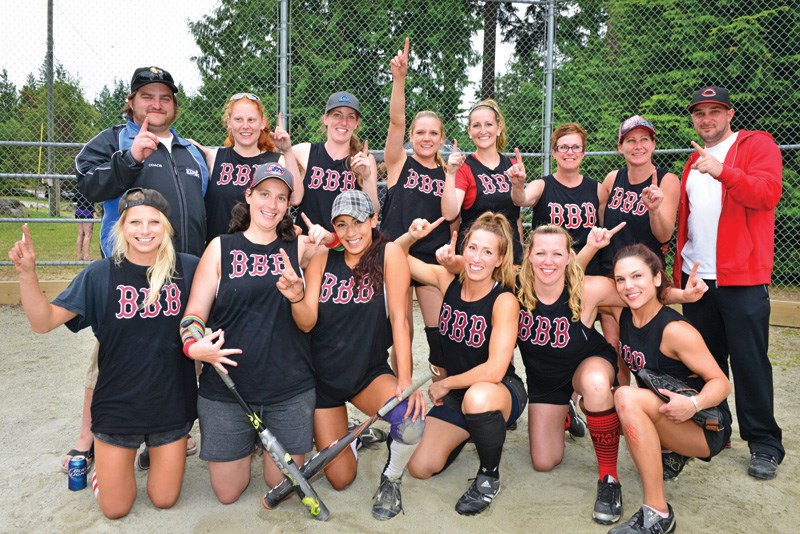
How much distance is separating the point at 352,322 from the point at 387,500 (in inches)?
35.5

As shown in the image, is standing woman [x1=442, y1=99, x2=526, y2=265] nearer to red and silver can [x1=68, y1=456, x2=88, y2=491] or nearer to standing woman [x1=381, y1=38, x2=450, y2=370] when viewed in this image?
standing woman [x1=381, y1=38, x2=450, y2=370]

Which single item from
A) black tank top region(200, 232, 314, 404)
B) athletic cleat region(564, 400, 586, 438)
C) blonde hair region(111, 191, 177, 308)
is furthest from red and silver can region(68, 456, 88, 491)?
athletic cleat region(564, 400, 586, 438)

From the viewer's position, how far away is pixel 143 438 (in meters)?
2.97

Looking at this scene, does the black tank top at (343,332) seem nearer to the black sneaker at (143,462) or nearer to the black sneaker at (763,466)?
the black sneaker at (143,462)

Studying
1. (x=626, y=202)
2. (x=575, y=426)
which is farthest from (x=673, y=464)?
(x=626, y=202)

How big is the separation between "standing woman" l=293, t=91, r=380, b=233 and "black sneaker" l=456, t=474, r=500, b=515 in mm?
1768

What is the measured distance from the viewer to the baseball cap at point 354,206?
Answer: 10.3 feet

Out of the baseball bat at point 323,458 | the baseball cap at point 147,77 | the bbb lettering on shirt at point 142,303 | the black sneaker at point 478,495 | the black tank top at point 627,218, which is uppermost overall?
the baseball cap at point 147,77

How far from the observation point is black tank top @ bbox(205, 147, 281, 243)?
3.67 metres

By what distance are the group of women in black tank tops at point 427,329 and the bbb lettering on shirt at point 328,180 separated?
11 centimetres

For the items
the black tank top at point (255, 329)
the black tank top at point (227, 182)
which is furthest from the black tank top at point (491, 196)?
the black tank top at point (255, 329)

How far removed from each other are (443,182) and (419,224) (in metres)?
0.82

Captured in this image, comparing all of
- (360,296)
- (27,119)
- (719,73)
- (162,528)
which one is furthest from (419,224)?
(27,119)

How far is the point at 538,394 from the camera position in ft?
11.4
